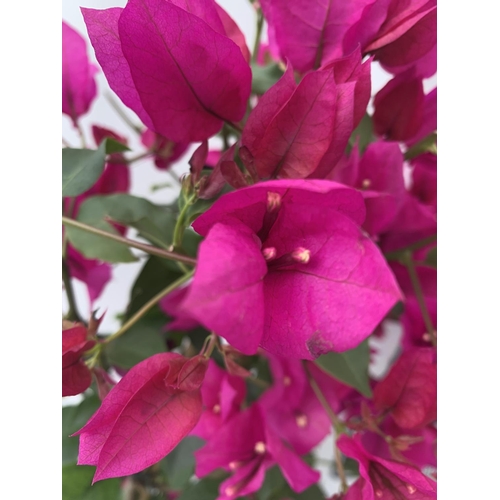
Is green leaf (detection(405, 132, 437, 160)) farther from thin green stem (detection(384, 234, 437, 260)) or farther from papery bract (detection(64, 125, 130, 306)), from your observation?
papery bract (detection(64, 125, 130, 306))

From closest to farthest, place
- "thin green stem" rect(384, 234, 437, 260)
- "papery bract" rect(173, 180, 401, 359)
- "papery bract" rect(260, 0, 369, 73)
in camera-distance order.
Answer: "papery bract" rect(173, 180, 401, 359), "papery bract" rect(260, 0, 369, 73), "thin green stem" rect(384, 234, 437, 260)

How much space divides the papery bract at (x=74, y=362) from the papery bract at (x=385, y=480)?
6.4 inches

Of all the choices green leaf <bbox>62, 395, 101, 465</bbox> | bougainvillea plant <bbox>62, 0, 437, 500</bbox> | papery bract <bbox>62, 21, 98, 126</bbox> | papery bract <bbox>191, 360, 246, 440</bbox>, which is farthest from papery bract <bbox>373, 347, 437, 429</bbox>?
papery bract <bbox>62, 21, 98, 126</bbox>

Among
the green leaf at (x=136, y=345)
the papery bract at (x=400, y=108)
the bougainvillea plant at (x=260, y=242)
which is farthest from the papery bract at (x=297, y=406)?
the papery bract at (x=400, y=108)

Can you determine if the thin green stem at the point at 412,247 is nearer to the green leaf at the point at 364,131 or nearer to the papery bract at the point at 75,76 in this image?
the green leaf at the point at 364,131

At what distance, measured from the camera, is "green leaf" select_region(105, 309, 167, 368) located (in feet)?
1.31

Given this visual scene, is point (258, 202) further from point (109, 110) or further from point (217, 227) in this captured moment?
point (109, 110)

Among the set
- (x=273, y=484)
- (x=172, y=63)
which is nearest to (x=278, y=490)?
(x=273, y=484)

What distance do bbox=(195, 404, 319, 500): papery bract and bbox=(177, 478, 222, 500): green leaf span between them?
0.10 meters

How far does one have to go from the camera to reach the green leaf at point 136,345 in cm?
40

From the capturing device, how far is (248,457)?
40 centimetres
